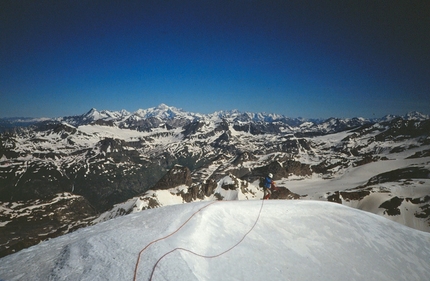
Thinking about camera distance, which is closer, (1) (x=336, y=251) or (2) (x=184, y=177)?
(1) (x=336, y=251)

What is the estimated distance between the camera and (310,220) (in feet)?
41.5

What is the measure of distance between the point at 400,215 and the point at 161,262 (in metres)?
104

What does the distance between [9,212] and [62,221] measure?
56449 millimetres

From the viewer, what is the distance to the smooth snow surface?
21.4ft

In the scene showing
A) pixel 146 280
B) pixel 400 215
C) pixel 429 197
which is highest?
pixel 146 280

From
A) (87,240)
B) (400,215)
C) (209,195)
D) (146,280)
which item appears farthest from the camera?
(209,195)

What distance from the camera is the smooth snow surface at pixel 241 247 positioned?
6531 mm

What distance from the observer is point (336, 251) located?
34.8 feet

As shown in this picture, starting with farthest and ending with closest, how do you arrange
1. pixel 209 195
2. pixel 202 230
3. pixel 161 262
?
pixel 209 195 < pixel 202 230 < pixel 161 262

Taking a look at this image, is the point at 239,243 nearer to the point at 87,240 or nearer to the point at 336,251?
the point at 336,251

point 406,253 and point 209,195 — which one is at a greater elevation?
point 406,253

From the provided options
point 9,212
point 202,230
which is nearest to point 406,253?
point 202,230

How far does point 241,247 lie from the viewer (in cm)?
898

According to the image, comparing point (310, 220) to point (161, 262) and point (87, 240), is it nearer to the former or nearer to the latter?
point (161, 262)
